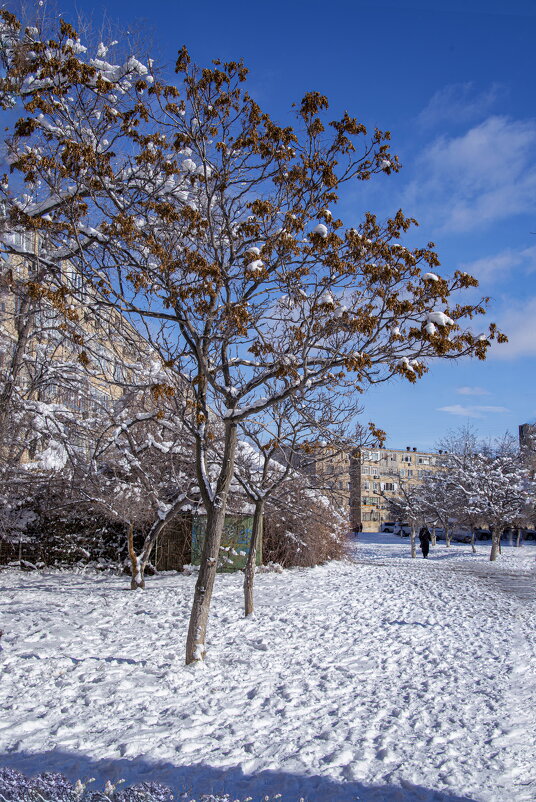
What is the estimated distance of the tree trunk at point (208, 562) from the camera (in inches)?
275

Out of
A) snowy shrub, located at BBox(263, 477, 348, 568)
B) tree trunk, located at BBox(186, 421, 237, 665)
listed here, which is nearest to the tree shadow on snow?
tree trunk, located at BBox(186, 421, 237, 665)

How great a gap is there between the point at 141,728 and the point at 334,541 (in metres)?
17.3

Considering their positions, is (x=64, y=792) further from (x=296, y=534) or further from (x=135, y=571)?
(x=296, y=534)

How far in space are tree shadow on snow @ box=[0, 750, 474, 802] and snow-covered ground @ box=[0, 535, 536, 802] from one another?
0.01 metres

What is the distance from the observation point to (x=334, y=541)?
71.7ft

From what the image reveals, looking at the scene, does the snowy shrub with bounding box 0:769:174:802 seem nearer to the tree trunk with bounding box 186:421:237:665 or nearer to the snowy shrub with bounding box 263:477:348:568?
the tree trunk with bounding box 186:421:237:665

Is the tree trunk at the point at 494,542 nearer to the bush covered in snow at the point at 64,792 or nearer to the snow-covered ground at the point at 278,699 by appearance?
the snow-covered ground at the point at 278,699

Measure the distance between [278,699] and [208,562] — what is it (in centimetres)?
172

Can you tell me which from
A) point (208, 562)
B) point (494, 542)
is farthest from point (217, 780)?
point (494, 542)

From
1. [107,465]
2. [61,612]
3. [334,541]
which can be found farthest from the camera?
[334,541]

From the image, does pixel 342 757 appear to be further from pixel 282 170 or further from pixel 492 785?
pixel 282 170

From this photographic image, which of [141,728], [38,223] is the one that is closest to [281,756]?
[141,728]

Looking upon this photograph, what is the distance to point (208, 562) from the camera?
23.3ft

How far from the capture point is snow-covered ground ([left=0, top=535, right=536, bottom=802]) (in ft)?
14.1
